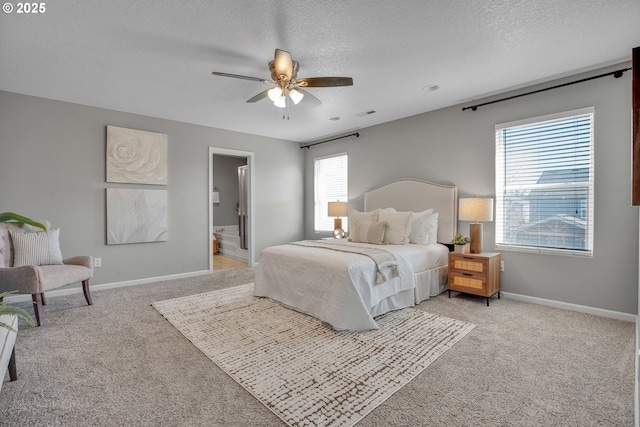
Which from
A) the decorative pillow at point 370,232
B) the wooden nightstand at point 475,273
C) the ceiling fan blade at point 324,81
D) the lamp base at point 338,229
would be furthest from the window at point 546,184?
the lamp base at point 338,229

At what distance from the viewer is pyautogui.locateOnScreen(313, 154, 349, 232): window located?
5898 millimetres

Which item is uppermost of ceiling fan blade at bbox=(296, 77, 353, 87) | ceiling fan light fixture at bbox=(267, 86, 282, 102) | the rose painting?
ceiling fan blade at bbox=(296, 77, 353, 87)

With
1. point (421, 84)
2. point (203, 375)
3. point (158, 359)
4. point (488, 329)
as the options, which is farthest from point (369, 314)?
point (421, 84)

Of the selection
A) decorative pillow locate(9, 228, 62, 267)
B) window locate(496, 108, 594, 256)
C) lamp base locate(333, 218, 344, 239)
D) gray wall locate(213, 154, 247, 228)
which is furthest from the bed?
gray wall locate(213, 154, 247, 228)

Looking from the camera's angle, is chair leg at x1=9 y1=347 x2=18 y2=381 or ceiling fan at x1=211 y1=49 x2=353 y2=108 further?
ceiling fan at x1=211 y1=49 x2=353 y2=108

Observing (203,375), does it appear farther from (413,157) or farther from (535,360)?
(413,157)

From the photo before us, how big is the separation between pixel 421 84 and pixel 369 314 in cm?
263

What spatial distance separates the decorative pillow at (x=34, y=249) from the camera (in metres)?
3.31

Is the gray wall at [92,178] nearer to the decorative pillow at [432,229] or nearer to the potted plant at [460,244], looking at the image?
the decorative pillow at [432,229]

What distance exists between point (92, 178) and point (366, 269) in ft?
12.9

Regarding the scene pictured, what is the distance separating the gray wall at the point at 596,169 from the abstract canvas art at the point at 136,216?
12.0ft

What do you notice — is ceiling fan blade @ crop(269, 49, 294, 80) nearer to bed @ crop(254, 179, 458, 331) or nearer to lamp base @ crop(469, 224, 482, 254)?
bed @ crop(254, 179, 458, 331)

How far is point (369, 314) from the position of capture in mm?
2764

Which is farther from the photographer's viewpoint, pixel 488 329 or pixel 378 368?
pixel 488 329
